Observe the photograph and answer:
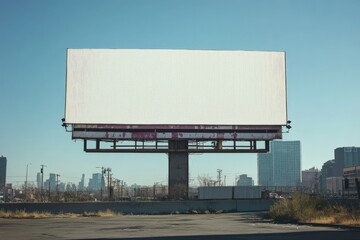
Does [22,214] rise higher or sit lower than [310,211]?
lower

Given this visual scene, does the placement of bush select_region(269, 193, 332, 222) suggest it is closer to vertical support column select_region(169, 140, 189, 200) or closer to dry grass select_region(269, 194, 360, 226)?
dry grass select_region(269, 194, 360, 226)

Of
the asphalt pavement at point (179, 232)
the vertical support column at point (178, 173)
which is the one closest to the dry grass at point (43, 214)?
the vertical support column at point (178, 173)

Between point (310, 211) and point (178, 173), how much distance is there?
20.1 m

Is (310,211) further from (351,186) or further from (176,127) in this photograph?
(351,186)

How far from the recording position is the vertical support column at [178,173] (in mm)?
47594

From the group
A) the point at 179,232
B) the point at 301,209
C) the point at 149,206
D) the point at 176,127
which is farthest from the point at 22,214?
the point at 179,232

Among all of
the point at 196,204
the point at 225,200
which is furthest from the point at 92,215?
the point at 225,200

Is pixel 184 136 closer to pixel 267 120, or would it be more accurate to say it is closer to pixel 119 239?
pixel 267 120

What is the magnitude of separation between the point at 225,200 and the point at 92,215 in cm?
1272

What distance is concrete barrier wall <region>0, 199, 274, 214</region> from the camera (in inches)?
1630

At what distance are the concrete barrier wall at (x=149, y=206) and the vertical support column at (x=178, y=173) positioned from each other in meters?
2.50

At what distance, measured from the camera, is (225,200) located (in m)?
46.9

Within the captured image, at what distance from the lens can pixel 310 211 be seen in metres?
29.8

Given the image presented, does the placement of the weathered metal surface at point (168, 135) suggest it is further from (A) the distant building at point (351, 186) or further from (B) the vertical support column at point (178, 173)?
(A) the distant building at point (351, 186)
